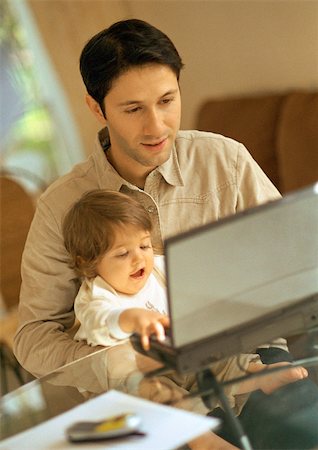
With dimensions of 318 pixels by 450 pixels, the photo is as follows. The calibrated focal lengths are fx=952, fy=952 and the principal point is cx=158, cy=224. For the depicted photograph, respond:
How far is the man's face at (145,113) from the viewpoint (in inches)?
77.2

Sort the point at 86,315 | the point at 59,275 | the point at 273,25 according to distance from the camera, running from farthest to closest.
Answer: the point at 273,25, the point at 59,275, the point at 86,315

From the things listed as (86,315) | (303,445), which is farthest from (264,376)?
(86,315)

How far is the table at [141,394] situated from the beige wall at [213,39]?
1.77 m

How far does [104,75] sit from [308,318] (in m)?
0.70

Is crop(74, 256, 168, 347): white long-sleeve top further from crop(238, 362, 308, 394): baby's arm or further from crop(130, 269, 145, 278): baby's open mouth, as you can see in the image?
crop(238, 362, 308, 394): baby's arm

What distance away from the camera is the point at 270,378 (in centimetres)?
166

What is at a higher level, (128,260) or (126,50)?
(126,50)

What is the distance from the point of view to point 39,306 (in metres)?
2.11

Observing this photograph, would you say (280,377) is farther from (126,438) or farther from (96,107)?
(96,107)

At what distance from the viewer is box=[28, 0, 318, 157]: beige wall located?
333cm

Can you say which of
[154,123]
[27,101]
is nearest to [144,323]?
[154,123]

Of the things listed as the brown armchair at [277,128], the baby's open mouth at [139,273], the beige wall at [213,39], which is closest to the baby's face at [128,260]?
the baby's open mouth at [139,273]

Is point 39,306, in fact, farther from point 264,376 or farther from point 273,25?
point 273,25

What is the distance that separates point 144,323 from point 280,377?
26cm
